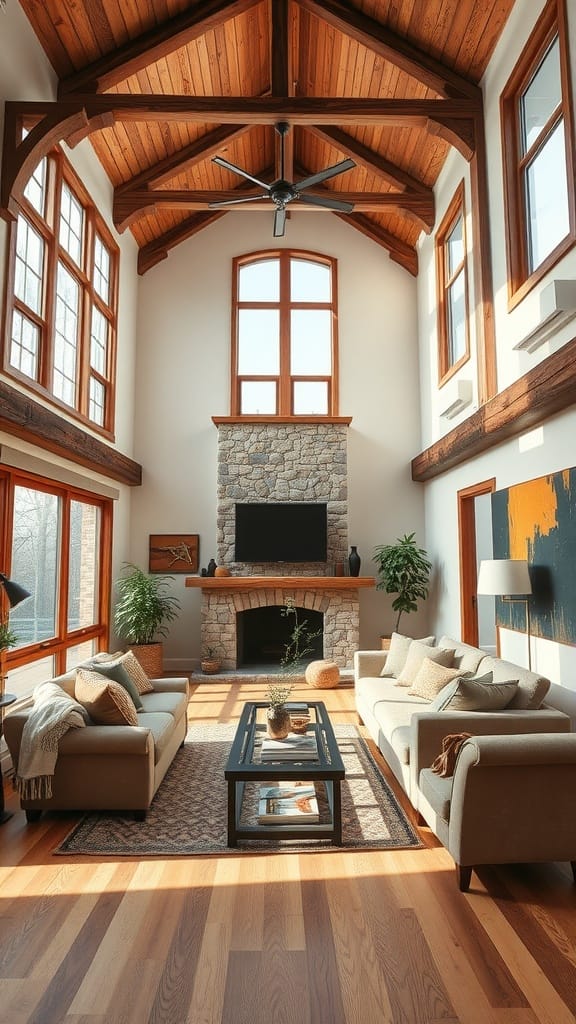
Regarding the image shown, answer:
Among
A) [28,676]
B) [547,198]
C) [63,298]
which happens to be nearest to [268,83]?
[63,298]

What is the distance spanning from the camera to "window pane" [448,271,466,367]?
6872 mm

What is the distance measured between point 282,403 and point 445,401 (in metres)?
2.35

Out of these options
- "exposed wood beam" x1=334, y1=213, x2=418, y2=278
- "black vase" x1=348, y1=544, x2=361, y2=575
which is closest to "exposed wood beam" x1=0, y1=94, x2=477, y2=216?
"exposed wood beam" x1=334, y1=213, x2=418, y2=278

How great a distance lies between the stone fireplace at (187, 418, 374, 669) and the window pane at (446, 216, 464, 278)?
232cm

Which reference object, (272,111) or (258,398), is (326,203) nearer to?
(272,111)

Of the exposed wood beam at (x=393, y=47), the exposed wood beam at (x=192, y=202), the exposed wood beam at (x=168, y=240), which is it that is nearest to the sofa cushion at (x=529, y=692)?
the exposed wood beam at (x=393, y=47)

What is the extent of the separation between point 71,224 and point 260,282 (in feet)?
10.4

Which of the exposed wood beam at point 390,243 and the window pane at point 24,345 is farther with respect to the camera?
the exposed wood beam at point 390,243

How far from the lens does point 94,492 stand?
6.81 m

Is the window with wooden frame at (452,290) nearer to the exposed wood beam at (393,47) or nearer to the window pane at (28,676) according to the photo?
the exposed wood beam at (393,47)

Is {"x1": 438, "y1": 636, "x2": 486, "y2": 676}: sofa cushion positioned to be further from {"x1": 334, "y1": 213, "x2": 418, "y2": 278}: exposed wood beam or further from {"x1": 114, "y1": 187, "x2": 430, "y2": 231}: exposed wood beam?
{"x1": 334, "y1": 213, "x2": 418, "y2": 278}: exposed wood beam

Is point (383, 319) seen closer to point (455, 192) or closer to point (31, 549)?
point (455, 192)

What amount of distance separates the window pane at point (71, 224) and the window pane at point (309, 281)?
3.22 meters

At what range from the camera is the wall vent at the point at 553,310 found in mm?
3896
